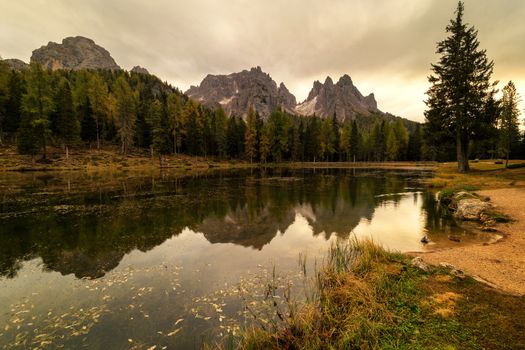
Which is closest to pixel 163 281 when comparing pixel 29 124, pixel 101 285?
pixel 101 285

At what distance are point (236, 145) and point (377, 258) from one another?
3769 inches

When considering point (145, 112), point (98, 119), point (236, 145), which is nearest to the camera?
point (98, 119)

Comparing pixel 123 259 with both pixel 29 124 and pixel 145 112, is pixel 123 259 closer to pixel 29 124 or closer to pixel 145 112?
pixel 29 124

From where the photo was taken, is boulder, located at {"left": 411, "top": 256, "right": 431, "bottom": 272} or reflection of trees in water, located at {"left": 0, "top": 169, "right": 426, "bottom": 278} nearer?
boulder, located at {"left": 411, "top": 256, "right": 431, "bottom": 272}

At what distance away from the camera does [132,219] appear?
789 inches

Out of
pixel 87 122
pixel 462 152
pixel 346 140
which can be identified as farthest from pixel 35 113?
pixel 346 140

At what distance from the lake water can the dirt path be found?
6.34 feet

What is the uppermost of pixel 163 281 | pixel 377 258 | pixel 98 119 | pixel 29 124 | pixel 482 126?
pixel 98 119

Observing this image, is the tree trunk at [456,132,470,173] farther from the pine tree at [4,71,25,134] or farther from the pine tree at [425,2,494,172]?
the pine tree at [4,71,25,134]

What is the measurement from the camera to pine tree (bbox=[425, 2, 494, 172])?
124 ft

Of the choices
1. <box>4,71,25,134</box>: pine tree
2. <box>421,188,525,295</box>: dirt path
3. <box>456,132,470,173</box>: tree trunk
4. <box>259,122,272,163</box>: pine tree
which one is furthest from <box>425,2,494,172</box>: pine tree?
<box>4,71,25,134</box>: pine tree

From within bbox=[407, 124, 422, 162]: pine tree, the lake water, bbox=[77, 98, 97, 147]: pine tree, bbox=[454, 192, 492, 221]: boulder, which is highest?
bbox=[77, 98, 97, 147]: pine tree

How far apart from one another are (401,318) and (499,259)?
7223mm

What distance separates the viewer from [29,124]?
5825cm
